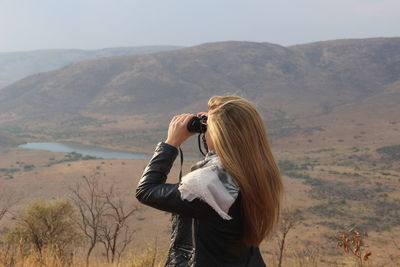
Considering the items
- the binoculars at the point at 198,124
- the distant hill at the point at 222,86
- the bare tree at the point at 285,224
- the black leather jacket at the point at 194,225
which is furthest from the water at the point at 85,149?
the black leather jacket at the point at 194,225

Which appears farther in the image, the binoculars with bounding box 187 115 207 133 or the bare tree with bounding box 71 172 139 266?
the bare tree with bounding box 71 172 139 266

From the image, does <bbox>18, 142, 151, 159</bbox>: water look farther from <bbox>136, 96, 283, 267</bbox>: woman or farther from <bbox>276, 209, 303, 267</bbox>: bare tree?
<bbox>136, 96, 283, 267</bbox>: woman

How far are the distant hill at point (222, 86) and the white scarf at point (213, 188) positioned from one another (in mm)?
41373

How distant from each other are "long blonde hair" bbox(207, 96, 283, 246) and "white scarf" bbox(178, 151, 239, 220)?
36 mm

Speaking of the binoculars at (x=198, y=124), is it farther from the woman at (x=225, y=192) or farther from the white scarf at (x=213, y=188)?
the white scarf at (x=213, y=188)

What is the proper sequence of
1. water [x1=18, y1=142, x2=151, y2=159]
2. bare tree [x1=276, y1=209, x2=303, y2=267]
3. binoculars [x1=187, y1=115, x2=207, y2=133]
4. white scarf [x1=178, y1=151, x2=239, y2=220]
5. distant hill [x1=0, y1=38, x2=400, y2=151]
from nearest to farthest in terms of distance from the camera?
white scarf [x1=178, y1=151, x2=239, y2=220] < binoculars [x1=187, y1=115, x2=207, y2=133] < bare tree [x1=276, y1=209, x2=303, y2=267] < water [x1=18, y1=142, x2=151, y2=159] < distant hill [x1=0, y1=38, x2=400, y2=151]

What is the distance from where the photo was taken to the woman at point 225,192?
1446 millimetres

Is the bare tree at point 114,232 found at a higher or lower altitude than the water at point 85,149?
higher

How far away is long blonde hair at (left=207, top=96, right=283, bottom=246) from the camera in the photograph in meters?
1.49

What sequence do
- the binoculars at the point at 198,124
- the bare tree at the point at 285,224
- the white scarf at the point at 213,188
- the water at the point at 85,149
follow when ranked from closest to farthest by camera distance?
the white scarf at the point at 213,188, the binoculars at the point at 198,124, the bare tree at the point at 285,224, the water at the point at 85,149

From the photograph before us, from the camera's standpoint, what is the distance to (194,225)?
1.51 m

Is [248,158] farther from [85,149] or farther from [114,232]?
[85,149]

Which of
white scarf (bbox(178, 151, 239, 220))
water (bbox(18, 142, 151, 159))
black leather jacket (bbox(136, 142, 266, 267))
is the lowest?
water (bbox(18, 142, 151, 159))

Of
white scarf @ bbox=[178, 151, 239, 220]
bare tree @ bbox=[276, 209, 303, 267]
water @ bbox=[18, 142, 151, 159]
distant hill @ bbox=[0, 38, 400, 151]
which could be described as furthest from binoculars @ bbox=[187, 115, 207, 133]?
distant hill @ bbox=[0, 38, 400, 151]
